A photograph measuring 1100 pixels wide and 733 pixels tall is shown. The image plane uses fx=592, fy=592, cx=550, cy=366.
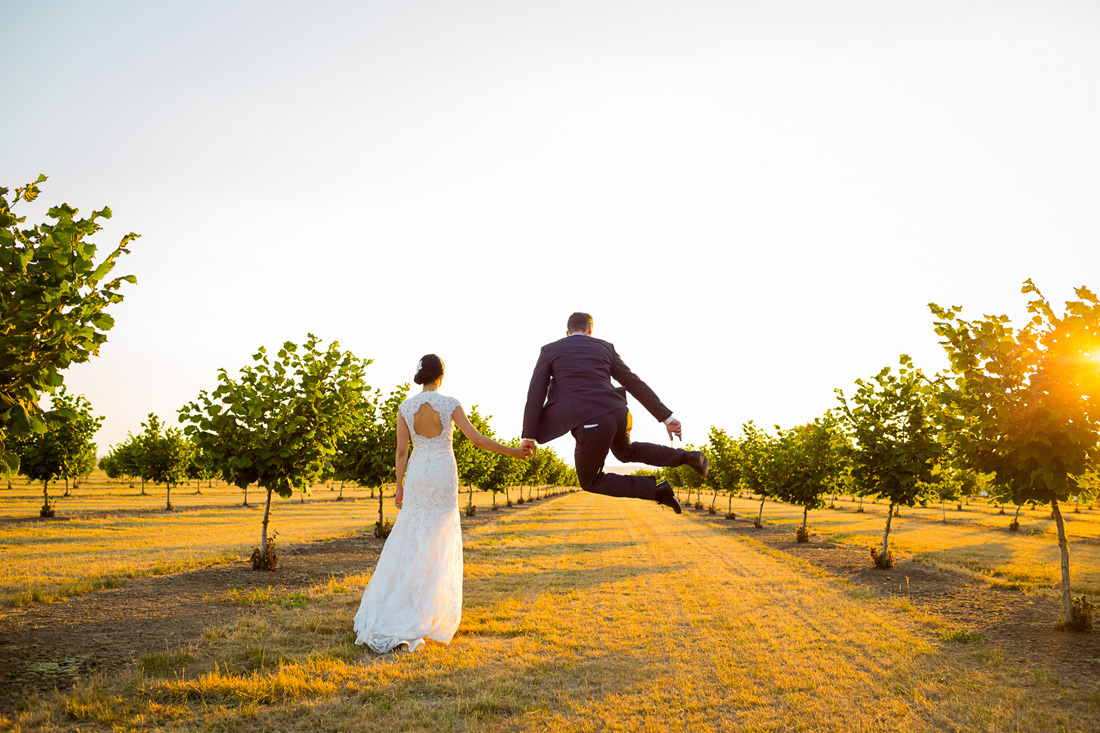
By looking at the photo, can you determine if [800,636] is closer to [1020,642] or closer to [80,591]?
[1020,642]

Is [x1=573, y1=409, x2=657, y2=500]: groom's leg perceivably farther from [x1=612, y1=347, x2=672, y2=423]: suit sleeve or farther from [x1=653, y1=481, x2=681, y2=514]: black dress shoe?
[x1=612, y1=347, x2=672, y2=423]: suit sleeve

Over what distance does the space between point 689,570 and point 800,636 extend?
329 inches

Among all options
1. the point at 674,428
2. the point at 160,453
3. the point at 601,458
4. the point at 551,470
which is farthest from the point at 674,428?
the point at 551,470

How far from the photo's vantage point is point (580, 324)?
661cm

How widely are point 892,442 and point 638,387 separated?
1735cm

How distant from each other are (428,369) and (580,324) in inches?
117

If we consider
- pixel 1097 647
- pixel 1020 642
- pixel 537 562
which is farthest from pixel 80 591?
pixel 1097 647

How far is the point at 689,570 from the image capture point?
1805cm

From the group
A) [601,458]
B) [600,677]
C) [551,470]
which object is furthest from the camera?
[551,470]

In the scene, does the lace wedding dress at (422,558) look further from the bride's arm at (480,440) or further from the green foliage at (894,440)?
the green foliage at (894,440)

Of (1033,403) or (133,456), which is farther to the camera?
(133,456)

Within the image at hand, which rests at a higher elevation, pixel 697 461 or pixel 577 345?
pixel 577 345

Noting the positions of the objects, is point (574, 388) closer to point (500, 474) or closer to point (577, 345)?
point (577, 345)

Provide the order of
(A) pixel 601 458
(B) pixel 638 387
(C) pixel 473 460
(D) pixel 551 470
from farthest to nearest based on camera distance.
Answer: (D) pixel 551 470 < (C) pixel 473 460 < (B) pixel 638 387 < (A) pixel 601 458
